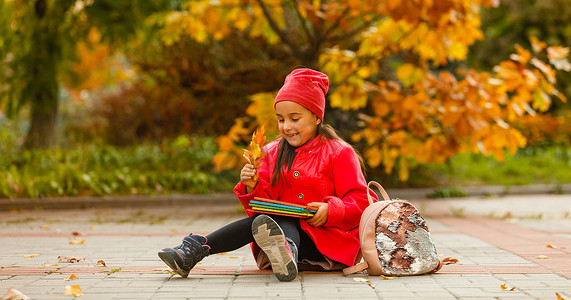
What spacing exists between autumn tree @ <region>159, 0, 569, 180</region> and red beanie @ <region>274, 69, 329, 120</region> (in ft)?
11.2

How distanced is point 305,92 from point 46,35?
802 cm

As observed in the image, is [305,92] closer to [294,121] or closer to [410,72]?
[294,121]

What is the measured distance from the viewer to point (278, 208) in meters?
3.86

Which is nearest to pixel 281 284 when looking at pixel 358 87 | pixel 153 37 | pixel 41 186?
pixel 358 87

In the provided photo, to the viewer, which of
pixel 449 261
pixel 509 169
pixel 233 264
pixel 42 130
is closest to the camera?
pixel 449 261

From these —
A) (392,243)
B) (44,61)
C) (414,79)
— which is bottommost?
(392,243)

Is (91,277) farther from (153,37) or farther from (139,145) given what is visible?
(139,145)

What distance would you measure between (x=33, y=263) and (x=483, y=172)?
10.0 meters

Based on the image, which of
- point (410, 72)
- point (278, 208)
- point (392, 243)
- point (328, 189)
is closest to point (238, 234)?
point (278, 208)

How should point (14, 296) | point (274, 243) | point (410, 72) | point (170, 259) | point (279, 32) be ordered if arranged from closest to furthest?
point (14, 296) < point (274, 243) < point (170, 259) < point (410, 72) < point (279, 32)

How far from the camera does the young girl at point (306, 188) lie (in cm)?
397

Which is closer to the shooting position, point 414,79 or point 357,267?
point 357,267

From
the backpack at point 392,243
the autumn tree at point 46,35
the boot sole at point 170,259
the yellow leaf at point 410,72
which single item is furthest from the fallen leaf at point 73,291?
the autumn tree at point 46,35

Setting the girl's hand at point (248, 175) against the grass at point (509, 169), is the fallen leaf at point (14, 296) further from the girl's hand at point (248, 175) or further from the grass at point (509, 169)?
the grass at point (509, 169)
